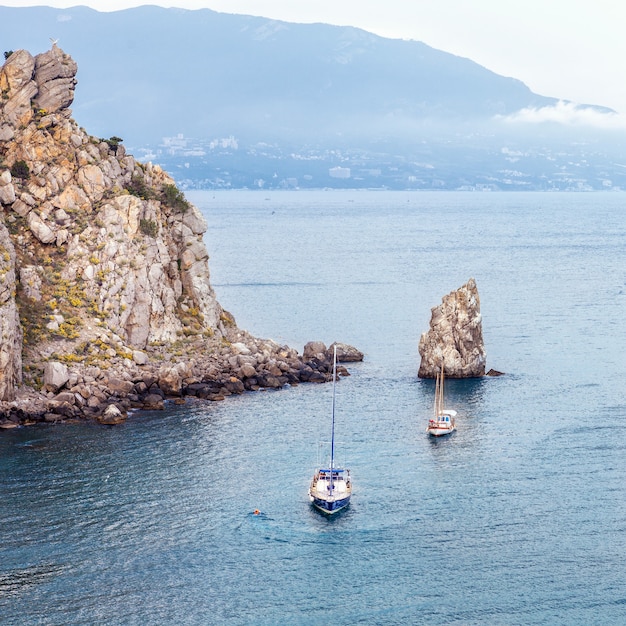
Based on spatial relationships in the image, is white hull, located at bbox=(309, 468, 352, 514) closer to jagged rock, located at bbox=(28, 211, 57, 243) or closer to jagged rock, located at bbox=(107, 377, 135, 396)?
jagged rock, located at bbox=(107, 377, 135, 396)

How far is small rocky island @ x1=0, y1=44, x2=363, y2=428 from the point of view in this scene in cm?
8175

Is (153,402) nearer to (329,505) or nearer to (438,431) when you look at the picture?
(438,431)

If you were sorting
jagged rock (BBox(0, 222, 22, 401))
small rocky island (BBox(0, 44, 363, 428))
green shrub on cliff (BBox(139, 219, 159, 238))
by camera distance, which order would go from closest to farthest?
jagged rock (BBox(0, 222, 22, 401))
small rocky island (BBox(0, 44, 363, 428))
green shrub on cliff (BBox(139, 219, 159, 238))

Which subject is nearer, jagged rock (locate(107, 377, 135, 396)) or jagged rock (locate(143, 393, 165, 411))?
jagged rock (locate(143, 393, 165, 411))

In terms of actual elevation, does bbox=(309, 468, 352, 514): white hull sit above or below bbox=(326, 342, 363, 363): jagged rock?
below

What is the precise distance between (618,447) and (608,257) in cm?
12750

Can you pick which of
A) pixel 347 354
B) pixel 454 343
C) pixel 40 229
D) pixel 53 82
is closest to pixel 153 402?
pixel 40 229

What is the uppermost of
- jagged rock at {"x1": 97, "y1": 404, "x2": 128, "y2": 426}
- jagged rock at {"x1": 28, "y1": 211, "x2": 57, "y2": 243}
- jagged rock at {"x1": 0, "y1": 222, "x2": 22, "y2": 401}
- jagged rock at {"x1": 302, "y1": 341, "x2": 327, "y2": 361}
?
jagged rock at {"x1": 28, "y1": 211, "x2": 57, "y2": 243}

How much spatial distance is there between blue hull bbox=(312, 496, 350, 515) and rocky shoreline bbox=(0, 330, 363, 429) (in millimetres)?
21283

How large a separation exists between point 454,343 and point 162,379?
82.4 ft

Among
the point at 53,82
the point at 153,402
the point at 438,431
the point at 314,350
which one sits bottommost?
the point at 438,431

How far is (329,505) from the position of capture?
61.4m

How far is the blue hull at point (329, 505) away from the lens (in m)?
61.4

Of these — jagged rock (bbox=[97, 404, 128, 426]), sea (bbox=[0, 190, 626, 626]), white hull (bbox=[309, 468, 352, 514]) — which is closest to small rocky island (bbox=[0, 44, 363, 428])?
jagged rock (bbox=[97, 404, 128, 426])
